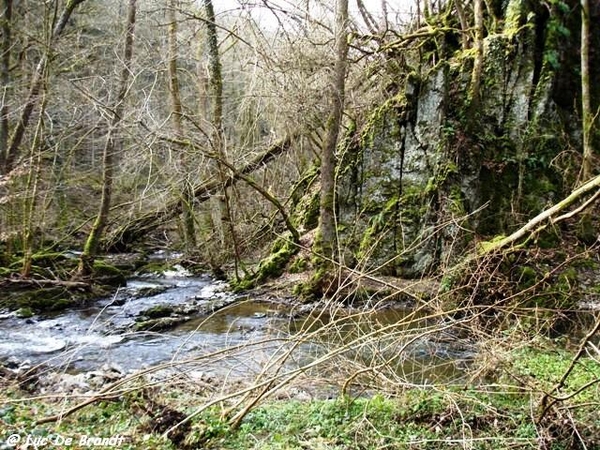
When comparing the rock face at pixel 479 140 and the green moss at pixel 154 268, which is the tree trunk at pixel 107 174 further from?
the rock face at pixel 479 140

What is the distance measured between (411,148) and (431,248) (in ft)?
8.35

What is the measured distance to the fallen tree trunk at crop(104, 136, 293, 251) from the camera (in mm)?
12997

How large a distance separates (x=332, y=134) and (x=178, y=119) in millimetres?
3698

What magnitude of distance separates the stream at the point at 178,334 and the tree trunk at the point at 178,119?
2.45 m

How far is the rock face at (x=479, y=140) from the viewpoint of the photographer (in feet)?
39.1

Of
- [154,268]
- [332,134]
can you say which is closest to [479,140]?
[332,134]

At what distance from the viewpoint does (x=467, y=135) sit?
12.2 metres

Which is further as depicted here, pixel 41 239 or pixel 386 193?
pixel 41 239

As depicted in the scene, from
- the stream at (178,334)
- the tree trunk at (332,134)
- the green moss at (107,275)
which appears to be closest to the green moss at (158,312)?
the stream at (178,334)

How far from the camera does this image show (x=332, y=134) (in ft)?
38.3

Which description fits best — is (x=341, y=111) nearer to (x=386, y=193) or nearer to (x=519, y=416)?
(x=386, y=193)

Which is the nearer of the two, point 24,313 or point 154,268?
point 24,313

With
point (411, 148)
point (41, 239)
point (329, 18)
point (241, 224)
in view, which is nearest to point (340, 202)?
point (411, 148)

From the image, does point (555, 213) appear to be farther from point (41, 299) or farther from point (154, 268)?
point (154, 268)
